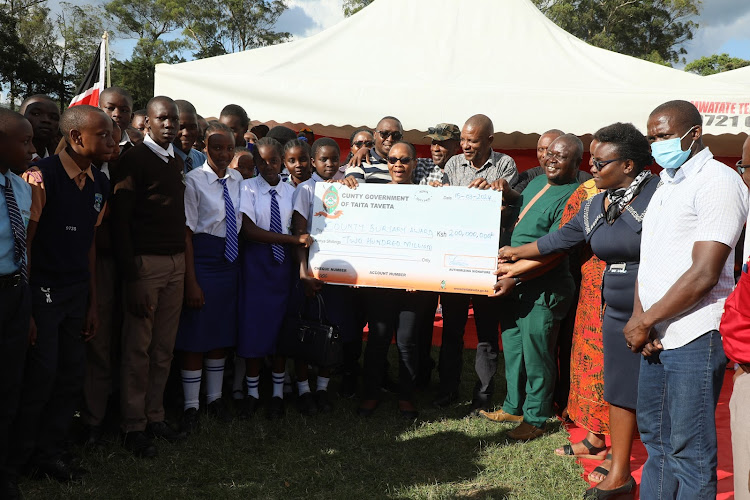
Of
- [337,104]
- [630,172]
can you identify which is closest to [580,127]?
[337,104]

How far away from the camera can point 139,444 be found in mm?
3635

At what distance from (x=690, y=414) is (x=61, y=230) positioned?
3133 mm

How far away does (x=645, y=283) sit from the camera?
259cm

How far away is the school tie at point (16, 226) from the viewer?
2.70 m

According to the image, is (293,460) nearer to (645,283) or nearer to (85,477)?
(85,477)

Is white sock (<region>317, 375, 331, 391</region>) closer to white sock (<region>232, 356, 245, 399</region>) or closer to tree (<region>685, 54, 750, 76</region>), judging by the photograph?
white sock (<region>232, 356, 245, 399</region>)

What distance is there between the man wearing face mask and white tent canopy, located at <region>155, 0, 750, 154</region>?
3.77m

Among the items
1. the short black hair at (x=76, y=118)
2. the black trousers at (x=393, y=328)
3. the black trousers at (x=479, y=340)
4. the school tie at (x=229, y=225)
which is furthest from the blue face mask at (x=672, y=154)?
the short black hair at (x=76, y=118)

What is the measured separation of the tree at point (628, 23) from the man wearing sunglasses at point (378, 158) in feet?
86.2

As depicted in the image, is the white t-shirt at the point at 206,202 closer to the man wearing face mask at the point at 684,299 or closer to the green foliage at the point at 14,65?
the man wearing face mask at the point at 684,299

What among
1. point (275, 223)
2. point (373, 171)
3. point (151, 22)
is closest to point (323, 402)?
point (275, 223)

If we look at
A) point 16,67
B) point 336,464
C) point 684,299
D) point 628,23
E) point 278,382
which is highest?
point 628,23

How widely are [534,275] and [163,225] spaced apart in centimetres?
245

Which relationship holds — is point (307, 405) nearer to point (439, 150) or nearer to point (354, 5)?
point (439, 150)
